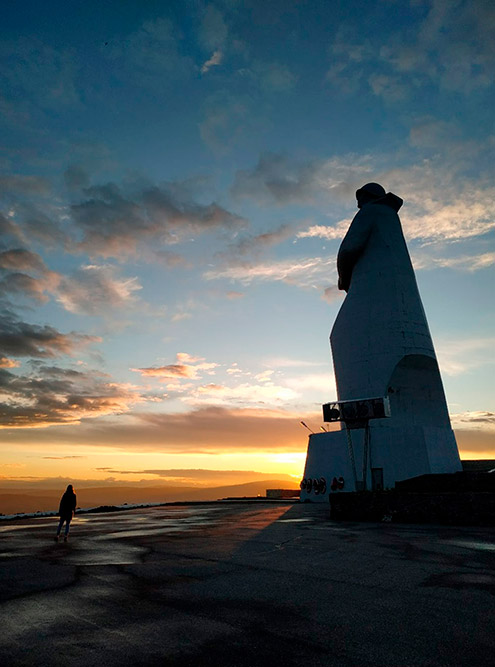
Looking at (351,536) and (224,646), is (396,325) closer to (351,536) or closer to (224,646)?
(351,536)

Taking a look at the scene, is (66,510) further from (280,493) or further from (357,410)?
(280,493)

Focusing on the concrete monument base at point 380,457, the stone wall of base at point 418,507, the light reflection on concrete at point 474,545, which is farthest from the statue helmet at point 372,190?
the light reflection on concrete at point 474,545

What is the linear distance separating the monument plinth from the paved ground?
18271mm

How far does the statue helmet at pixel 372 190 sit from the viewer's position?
3762 centimetres

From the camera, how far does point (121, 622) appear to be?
5375mm

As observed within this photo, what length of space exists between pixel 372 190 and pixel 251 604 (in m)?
36.6

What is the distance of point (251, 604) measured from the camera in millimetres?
6145

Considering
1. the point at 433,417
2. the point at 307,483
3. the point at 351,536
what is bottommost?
the point at 351,536

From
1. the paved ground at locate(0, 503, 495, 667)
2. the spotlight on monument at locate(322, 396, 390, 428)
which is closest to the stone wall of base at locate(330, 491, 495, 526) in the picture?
the paved ground at locate(0, 503, 495, 667)

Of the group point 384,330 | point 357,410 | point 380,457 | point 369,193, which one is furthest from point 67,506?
point 369,193

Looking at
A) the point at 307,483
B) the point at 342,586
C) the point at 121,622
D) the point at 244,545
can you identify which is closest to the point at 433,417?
the point at 307,483

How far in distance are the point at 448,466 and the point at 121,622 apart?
2955 cm

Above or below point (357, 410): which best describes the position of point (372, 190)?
above

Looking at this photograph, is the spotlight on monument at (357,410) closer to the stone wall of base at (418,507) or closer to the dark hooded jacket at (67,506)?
the stone wall of base at (418,507)
